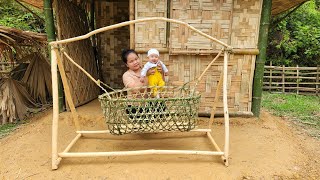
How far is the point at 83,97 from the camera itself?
16.2 ft

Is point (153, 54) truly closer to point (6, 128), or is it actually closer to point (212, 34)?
point (212, 34)

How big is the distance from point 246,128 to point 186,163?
1517 millimetres

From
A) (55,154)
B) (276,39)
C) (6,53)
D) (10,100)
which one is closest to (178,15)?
(55,154)

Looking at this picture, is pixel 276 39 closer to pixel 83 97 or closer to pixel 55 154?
pixel 83 97

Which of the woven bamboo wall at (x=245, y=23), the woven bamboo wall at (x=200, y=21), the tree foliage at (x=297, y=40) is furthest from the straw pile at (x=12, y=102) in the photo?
the tree foliage at (x=297, y=40)

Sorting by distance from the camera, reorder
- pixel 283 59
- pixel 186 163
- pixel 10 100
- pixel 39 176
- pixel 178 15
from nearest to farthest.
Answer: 1. pixel 39 176
2. pixel 186 163
3. pixel 178 15
4. pixel 10 100
5. pixel 283 59

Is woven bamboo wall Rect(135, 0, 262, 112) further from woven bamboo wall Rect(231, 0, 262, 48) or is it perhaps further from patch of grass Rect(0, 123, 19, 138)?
patch of grass Rect(0, 123, 19, 138)

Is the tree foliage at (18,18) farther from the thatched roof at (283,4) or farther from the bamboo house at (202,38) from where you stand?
the thatched roof at (283,4)

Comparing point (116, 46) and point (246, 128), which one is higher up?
point (116, 46)

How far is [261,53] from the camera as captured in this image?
13.3ft

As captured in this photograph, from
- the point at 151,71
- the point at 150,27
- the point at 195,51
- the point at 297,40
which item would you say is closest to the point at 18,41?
the point at 150,27

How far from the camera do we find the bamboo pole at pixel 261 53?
398 centimetres

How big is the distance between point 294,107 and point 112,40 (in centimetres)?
430

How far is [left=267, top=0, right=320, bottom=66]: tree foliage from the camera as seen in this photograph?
8.65 meters
